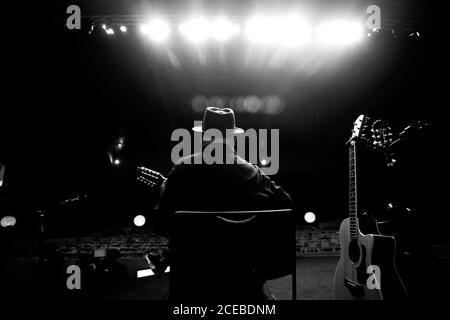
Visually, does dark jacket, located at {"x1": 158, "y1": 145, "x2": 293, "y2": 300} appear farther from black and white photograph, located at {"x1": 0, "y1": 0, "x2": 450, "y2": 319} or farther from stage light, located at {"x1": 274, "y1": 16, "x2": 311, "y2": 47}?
stage light, located at {"x1": 274, "y1": 16, "x2": 311, "y2": 47}

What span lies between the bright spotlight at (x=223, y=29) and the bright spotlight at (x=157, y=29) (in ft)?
1.79

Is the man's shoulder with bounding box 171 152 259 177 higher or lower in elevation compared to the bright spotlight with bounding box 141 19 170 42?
lower

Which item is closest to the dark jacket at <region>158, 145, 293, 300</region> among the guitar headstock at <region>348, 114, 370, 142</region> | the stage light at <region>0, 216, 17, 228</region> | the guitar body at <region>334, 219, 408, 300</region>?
the guitar body at <region>334, 219, 408, 300</region>

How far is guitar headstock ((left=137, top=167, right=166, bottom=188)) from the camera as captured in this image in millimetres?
2322

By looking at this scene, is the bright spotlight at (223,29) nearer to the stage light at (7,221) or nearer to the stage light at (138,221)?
the stage light at (138,221)

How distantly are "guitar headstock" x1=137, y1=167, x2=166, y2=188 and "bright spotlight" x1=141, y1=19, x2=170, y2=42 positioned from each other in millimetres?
1865

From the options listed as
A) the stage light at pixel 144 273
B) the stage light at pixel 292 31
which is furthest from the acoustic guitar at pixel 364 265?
the stage light at pixel 144 273

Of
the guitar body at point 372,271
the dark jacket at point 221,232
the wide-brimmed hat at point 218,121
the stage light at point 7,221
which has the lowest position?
the guitar body at point 372,271

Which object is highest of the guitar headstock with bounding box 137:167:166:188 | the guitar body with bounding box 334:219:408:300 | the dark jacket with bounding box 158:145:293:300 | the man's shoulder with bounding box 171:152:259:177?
the man's shoulder with bounding box 171:152:259:177

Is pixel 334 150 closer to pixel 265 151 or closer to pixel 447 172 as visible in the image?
pixel 265 151

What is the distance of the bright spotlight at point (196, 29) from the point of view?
3.31 meters

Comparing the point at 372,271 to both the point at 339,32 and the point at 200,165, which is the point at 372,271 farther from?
the point at 339,32

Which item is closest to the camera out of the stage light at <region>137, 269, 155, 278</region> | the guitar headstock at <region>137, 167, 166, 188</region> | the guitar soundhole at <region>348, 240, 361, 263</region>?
the guitar soundhole at <region>348, 240, 361, 263</region>

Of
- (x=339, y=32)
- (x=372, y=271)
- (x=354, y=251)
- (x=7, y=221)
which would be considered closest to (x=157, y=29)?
(x=339, y=32)
